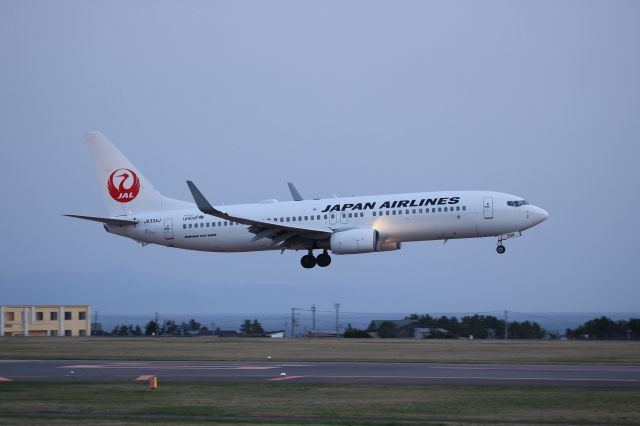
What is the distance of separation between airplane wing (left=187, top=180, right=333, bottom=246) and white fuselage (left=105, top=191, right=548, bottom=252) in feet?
2.54

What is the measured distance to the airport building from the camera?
3246 inches

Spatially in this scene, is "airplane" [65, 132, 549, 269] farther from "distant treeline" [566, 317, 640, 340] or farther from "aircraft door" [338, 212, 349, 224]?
"distant treeline" [566, 317, 640, 340]

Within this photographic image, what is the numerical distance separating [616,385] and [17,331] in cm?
6558

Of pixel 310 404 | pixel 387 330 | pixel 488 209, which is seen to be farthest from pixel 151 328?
pixel 310 404

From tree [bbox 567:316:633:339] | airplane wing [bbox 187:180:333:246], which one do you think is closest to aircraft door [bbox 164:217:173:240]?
airplane wing [bbox 187:180:333:246]

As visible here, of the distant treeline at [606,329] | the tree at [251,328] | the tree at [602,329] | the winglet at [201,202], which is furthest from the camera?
the tree at [251,328]

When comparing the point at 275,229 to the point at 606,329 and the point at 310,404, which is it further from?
the point at 606,329

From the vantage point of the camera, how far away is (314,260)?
5559 centimetres

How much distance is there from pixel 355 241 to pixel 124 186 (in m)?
16.8

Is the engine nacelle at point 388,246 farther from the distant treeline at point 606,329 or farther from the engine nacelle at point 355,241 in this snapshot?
the distant treeline at point 606,329

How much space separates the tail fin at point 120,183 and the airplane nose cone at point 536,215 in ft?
74.4

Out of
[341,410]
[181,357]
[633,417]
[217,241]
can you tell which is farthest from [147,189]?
[633,417]

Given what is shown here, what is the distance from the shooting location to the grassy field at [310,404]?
21.4 metres

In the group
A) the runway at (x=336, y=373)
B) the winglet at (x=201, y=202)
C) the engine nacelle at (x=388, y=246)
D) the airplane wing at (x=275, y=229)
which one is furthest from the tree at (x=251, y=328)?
the runway at (x=336, y=373)
